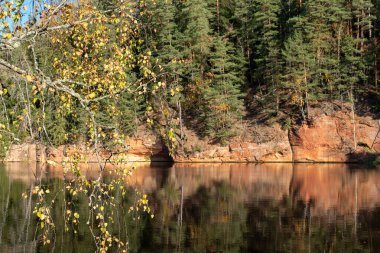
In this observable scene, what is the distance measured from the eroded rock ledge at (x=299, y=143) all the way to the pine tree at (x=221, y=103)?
66.1 inches

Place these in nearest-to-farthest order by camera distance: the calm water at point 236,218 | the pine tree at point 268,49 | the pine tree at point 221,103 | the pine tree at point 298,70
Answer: the calm water at point 236,218 < the pine tree at point 298,70 < the pine tree at point 221,103 < the pine tree at point 268,49

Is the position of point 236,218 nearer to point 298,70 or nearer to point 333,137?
point 333,137

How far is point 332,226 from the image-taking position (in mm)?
15898

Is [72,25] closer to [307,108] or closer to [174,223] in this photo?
[174,223]

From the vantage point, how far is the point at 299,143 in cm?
4494

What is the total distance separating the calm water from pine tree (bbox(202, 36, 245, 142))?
18027mm

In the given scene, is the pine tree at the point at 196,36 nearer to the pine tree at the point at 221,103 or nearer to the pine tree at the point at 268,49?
the pine tree at the point at 221,103

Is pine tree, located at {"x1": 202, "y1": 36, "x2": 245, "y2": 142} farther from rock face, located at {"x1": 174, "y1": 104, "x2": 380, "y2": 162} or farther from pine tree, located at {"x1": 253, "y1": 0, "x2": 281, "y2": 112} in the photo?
pine tree, located at {"x1": 253, "y1": 0, "x2": 281, "y2": 112}

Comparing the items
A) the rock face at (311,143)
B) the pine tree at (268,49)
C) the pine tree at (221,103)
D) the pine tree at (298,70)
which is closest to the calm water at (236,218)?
the rock face at (311,143)

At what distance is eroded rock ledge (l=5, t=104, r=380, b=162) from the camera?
4309 centimetres

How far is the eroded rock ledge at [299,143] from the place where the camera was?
141ft

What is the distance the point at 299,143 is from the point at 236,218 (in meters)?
29.1

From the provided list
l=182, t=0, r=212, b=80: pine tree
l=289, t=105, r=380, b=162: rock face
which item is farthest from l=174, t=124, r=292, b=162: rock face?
l=182, t=0, r=212, b=80: pine tree

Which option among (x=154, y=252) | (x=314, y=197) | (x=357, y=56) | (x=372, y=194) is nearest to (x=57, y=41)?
(x=154, y=252)
